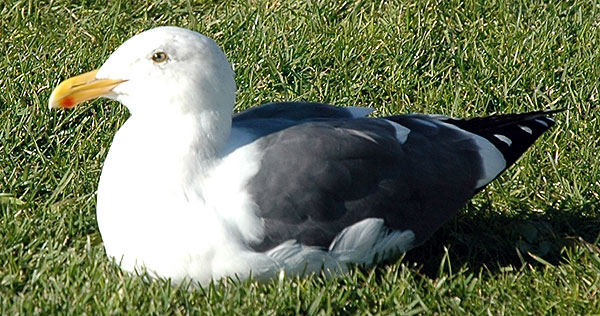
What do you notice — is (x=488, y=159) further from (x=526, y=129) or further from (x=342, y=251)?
(x=342, y=251)

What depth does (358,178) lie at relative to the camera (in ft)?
14.5

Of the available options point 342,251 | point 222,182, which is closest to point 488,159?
point 342,251

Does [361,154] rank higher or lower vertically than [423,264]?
higher

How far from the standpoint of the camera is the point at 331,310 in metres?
4.20

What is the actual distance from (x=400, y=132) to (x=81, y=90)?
132cm

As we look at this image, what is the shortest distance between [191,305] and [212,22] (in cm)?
265

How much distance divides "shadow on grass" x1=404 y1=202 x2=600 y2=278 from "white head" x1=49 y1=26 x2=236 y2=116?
117 centimetres

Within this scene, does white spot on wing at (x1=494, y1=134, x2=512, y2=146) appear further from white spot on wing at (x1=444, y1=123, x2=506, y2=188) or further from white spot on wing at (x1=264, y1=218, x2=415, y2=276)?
white spot on wing at (x1=264, y1=218, x2=415, y2=276)

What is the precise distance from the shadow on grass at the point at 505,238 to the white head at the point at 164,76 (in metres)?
1.17

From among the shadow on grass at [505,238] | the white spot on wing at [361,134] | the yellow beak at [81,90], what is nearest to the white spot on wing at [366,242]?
the shadow on grass at [505,238]

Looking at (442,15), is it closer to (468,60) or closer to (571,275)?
(468,60)

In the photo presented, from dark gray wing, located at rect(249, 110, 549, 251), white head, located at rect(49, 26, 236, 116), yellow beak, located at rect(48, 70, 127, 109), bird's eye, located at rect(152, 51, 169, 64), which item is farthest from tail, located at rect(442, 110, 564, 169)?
yellow beak, located at rect(48, 70, 127, 109)

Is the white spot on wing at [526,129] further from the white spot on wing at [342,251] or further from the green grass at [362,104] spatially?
the white spot on wing at [342,251]

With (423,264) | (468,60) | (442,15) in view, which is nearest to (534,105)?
(468,60)
